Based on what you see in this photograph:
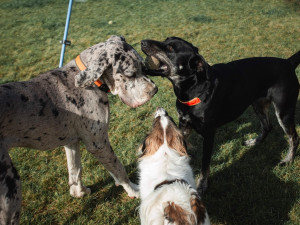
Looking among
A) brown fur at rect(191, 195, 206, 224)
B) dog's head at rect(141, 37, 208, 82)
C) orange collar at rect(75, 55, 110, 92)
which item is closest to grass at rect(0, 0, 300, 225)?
brown fur at rect(191, 195, 206, 224)

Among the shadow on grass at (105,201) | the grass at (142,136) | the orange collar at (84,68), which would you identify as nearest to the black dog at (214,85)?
the grass at (142,136)

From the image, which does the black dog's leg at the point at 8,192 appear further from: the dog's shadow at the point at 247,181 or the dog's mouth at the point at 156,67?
the dog's shadow at the point at 247,181

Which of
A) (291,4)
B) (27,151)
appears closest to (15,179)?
(27,151)

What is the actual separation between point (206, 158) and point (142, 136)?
152 cm

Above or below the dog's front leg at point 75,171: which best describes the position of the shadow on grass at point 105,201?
below

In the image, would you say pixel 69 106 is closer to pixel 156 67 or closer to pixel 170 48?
pixel 156 67

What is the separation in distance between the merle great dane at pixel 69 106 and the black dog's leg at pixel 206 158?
1.00m

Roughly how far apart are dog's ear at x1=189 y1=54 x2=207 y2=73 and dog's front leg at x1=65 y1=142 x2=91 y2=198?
1.84m

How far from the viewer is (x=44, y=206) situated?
3.37 metres

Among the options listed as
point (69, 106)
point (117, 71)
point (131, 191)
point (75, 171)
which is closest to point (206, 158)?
point (131, 191)

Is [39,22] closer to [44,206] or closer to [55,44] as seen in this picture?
[55,44]

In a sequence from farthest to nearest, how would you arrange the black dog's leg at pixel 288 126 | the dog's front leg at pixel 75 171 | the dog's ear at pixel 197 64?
the black dog's leg at pixel 288 126
the dog's front leg at pixel 75 171
the dog's ear at pixel 197 64

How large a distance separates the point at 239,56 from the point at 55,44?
6217 millimetres

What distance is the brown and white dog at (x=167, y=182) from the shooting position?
1954mm
